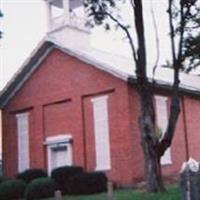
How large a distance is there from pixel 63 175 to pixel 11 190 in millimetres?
2465

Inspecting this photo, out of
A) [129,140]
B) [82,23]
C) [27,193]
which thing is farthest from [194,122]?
[27,193]

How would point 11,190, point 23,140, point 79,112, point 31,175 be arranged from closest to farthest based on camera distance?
1. point 11,190
2. point 31,175
3. point 79,112
4. point 23,140

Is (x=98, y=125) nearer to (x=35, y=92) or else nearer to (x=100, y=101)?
(x=100, y=101)

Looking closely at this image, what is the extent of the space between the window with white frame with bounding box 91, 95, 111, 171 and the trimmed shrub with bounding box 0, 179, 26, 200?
3.74 m

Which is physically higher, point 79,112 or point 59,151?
point 79,112

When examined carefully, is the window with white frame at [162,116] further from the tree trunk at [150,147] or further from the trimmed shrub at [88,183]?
the tree trunk at [150,147]

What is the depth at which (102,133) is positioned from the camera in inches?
1027

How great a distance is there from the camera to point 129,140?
Result: 24812mm

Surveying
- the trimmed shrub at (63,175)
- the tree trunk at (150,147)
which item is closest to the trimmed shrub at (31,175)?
the trimmed shrub at (63,175)

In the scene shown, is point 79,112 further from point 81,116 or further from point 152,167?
point 152,167

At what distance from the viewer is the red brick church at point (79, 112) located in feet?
83.1

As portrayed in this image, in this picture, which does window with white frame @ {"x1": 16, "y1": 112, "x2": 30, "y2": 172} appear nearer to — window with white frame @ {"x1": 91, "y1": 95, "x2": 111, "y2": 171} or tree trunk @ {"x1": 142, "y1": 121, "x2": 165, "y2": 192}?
window with white frame @ {"x1": 91, "y1": 95, "x2": 111, "y2": 171}

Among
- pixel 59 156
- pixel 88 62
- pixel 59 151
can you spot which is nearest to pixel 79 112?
pixel 88 62

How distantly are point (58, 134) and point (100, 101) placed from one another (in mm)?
3263
